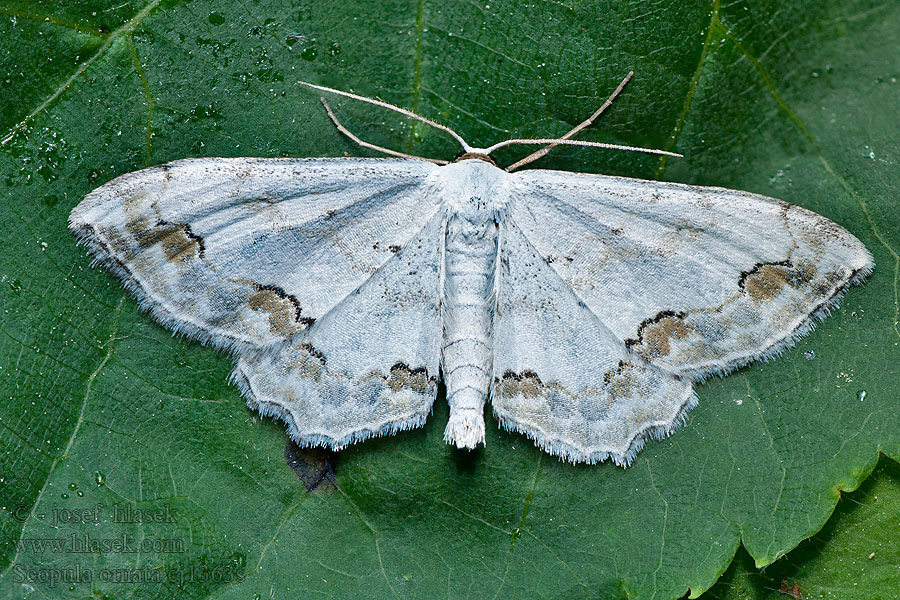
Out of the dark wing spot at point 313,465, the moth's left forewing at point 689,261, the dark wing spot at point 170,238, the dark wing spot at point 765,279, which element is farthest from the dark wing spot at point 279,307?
the dark wing spot at point 765,279

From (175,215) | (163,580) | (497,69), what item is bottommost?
(163,580)

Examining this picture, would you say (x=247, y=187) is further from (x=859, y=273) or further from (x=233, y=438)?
(x=859, y=273)

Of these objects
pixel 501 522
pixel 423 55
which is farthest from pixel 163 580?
pixel 423 55

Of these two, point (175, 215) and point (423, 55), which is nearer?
point (175, 215)

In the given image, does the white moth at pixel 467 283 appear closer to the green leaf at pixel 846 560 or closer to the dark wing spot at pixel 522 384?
the dark wing spot at pixel 522 384

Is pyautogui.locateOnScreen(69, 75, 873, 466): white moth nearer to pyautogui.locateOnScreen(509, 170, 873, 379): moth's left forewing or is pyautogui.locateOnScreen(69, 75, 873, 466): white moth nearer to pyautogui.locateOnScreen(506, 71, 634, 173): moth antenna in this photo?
pyautogui.locateOnScreen(509, 170, 873, 379): moth's left forewing

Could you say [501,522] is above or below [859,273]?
below
